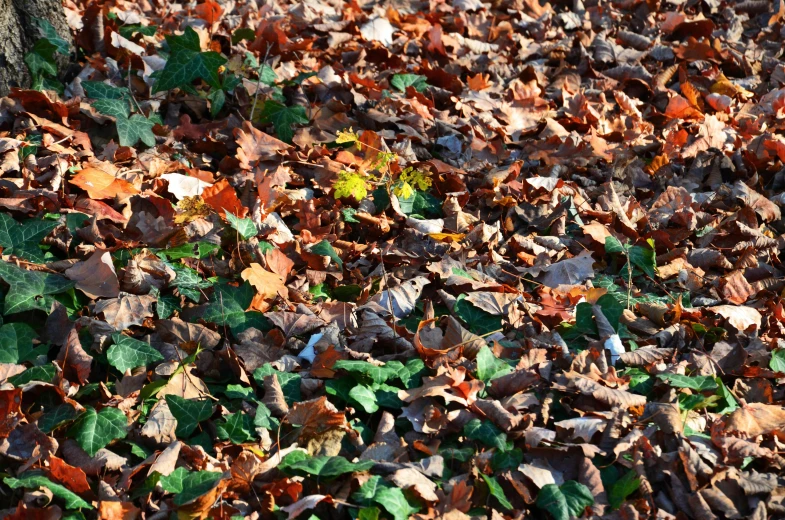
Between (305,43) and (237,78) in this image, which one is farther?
(305,43)

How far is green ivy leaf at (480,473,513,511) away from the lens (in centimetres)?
206

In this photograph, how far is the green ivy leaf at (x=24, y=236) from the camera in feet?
8.70

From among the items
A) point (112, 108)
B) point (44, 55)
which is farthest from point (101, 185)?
point (44, 55)

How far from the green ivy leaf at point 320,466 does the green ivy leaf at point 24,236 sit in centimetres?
123

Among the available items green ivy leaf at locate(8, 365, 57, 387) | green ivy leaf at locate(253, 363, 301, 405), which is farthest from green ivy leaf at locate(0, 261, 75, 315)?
green ivy leaf at locate(253, 363, 301, 405)

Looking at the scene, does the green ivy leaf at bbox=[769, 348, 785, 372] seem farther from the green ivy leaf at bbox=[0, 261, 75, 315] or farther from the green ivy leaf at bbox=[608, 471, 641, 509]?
the green ivy leaf at bbox=[0, 261, 75, 315]

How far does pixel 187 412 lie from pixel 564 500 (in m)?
1.13

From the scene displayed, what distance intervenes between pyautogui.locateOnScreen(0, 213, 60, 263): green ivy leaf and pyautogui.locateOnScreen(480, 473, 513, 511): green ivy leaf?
172cm

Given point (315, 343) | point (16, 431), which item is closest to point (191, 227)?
point (315, 343)

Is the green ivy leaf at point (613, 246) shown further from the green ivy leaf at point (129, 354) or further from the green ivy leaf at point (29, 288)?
the green ivy leaf at point (29, 288)

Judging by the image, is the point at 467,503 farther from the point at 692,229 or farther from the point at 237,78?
the point at 237,78

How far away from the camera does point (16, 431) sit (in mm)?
2154

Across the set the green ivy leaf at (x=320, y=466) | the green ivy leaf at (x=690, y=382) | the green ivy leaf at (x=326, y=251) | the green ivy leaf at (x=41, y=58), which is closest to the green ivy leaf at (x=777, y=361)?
the green ivy leaf at (x=690, y=382)

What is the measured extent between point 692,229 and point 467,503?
72.9 inches
